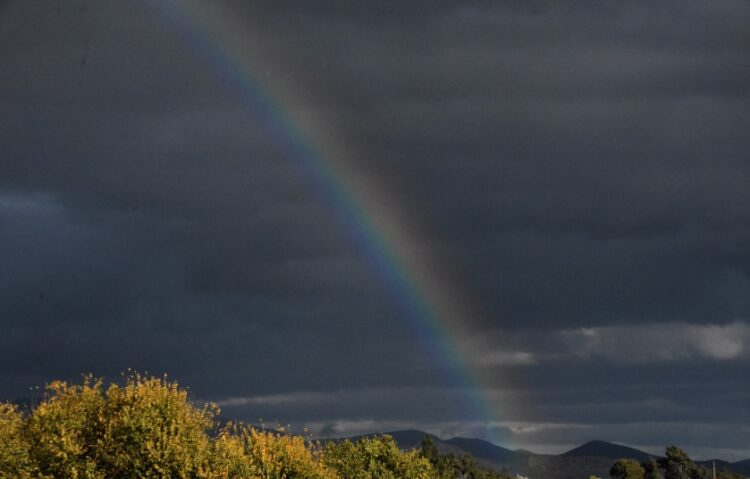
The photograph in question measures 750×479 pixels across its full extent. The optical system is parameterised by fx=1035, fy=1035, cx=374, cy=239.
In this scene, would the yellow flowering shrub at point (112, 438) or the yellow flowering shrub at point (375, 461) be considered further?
the yellow flowering shrub at point (375, 461)

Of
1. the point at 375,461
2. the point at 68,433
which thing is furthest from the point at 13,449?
the point at 375,461

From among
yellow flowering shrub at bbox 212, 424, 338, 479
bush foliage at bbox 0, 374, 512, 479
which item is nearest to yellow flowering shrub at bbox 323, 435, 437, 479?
yellow flowering shrub at bbox 212, 424, 338, 479

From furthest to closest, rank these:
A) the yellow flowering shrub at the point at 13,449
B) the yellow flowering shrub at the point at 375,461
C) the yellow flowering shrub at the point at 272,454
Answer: the yellow flowering shrub at the point at 375,461
the yellow flowering shrub at the point at 272,454
the yellow flowering shrub at the point at 13,449

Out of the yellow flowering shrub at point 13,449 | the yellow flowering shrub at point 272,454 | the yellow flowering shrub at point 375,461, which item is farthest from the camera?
the yellow flowering shrub at point 375,461

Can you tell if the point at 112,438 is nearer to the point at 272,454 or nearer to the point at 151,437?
the point at 151,437

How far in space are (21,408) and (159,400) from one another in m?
11.0

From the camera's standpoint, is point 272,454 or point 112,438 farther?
point 272,454

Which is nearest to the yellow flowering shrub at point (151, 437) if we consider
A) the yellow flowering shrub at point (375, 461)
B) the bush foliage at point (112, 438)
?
the bush foliage at point (112, 438)

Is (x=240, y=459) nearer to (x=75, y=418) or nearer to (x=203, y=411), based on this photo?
(x=203, y=411)

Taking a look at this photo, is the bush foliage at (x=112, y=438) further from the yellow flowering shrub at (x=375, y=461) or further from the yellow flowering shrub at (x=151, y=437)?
the yellow flowering shrub at (x=375, y=461)

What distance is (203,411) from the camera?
271 ft

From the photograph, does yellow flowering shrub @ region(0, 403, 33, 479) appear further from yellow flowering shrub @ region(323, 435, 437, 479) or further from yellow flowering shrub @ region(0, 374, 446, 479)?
yellow flowering shrub @ region(323, 435, 437, 479)

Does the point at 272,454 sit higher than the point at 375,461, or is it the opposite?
the point at 375,461

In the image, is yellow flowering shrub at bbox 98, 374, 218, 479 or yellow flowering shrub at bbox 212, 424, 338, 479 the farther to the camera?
yellow flowering shrub at bbox 212, 424, 338, 479
